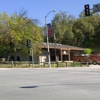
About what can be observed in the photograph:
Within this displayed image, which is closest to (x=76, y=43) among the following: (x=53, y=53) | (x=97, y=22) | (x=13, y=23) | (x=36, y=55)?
(x=97, y=22)

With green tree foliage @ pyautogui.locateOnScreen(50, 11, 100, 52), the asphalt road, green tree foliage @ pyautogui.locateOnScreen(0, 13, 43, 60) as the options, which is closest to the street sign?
the asphalt road

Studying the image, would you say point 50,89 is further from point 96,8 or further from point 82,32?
point 82,32

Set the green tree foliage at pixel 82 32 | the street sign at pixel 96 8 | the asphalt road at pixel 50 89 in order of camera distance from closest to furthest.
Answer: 1. the asphalt road at pixel 50 89
2. the street sign at pixel 96 8
3. the green tree foliage at pixel 82 32

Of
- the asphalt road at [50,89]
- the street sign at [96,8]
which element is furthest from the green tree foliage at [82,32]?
the asphalt road at [50,89]

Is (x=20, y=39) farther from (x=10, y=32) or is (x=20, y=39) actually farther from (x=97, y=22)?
(x=97, y=22)

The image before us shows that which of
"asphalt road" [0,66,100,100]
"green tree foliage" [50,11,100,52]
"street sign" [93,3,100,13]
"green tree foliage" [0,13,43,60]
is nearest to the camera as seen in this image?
"asphalt road" [0,66,100,100]

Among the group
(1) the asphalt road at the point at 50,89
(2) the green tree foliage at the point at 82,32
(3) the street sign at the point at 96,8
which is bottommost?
(1) the asphalt road at the point at 50,89

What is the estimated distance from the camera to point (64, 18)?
96.1 m

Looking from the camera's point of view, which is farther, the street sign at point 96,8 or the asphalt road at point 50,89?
the street sign at point 96,8

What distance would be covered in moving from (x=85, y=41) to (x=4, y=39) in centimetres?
4599

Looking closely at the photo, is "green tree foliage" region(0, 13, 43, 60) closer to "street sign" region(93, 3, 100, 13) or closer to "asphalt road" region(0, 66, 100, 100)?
"street sign" region(93, 3, 100, 13)

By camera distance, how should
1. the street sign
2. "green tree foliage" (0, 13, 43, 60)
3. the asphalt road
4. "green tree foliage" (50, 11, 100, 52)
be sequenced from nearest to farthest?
1. the asphalt road
2. the street sign
3. "green tree foliage" (0, 13, 43, 60)
4. "green tree foliage" (50, 11, 100, 52)

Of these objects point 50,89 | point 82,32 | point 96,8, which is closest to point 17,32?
point 96,8

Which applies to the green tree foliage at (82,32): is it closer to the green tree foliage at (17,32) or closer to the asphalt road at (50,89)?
the green tree foliage at (17,32)
